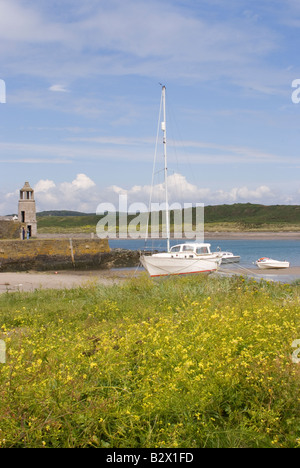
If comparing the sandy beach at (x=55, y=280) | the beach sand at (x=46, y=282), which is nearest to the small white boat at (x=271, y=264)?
the sandy beach at (x=55, y=280)

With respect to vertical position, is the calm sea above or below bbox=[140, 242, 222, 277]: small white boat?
below

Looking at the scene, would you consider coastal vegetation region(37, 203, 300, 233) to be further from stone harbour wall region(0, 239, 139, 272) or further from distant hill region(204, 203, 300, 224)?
stone harbour wall region(0, 239, 139, 272)

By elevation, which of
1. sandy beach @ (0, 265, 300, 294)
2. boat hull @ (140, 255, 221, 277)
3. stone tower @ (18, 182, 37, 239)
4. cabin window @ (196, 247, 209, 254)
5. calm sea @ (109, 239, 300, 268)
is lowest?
calm sea @ (109, 239, 300, 268)

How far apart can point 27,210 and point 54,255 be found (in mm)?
10787

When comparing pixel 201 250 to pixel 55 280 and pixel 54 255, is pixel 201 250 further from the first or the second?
pixel 54 255

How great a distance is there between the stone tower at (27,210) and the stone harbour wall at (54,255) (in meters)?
8.68

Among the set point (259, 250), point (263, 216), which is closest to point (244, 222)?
point (263, 216)

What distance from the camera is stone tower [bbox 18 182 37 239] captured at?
49062 millimetres

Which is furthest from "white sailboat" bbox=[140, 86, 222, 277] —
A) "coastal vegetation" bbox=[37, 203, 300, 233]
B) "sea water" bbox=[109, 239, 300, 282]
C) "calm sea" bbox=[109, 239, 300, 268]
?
"coastal vegetation" bbox=[37, 203, 300, 233]

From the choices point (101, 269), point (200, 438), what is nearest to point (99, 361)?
point (200, 438)

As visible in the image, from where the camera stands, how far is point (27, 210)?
49.6 meters

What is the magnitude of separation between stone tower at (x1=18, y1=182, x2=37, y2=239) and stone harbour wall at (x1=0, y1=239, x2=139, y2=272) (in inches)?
342

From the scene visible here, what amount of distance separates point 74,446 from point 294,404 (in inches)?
88.3

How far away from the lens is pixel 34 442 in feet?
12.9
